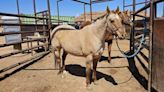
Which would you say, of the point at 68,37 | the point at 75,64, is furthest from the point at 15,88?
the point at 75,64

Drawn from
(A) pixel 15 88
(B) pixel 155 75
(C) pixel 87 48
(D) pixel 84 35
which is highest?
(D) pixel 84 35

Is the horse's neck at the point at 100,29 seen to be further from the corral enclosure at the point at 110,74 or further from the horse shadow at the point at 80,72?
the horse shadow at the point at 80,72

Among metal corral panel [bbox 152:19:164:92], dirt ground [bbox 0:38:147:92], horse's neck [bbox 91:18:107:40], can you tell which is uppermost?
horse's neck [bbox 91:18:107:40]

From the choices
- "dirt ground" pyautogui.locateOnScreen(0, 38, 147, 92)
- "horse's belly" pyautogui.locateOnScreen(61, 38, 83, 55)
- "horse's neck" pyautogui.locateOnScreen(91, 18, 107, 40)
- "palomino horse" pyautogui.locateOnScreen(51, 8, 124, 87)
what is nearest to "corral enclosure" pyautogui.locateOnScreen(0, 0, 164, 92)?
"dirt ground" pyautogui.locateOnScreen(0, 38, 147, 92)

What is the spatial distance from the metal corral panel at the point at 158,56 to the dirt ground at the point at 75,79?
62 cm

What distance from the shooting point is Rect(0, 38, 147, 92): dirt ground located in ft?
12.1

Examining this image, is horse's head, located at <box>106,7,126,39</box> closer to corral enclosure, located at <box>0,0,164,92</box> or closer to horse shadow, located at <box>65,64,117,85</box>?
corral enclosure, located at <box>0,0,164,92</box>

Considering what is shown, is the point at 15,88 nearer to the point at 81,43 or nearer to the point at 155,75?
the point at 81,43

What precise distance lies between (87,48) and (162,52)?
1466mm

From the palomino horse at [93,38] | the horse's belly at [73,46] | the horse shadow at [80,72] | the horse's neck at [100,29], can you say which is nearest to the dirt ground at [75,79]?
the horse shadow at [80,72]

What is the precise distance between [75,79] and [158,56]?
84.2 inches

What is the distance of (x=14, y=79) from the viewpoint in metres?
4.38

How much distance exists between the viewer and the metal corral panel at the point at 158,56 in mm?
2705

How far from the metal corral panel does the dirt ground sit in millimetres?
618
